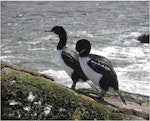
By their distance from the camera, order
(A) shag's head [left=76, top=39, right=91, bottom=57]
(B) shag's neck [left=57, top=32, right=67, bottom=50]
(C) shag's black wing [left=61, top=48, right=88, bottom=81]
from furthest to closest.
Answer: (B) shag's neck [left=57, top=32, right=67, bottom=50], (C) shag's black wing [left=61, top=48, right=88, bottom=81], (A) shag's head [left=76, top=39, right=91, bottom=57]

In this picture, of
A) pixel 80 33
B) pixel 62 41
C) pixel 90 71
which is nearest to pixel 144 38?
pixel 80 33

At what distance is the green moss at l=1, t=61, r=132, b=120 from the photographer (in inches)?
186

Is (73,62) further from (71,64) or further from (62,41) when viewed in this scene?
(62,41)

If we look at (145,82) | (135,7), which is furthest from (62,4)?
(145,82)

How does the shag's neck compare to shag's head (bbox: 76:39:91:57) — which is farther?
the shag's neck

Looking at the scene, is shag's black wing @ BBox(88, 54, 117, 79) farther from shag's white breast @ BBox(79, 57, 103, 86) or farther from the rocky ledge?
the rocky ledge

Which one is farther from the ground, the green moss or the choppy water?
the green moss

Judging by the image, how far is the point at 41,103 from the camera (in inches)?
191

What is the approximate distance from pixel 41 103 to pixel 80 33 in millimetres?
25553

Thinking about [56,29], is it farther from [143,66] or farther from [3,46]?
[3,46]

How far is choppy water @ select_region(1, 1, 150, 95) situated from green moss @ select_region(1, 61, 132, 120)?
1149 centimetres

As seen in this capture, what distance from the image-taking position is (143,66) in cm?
2128

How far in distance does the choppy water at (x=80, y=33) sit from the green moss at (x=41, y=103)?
37.7ft

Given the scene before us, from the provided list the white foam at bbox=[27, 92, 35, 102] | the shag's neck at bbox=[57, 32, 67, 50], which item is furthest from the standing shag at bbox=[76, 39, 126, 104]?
the white foam at bbox=[27, 92, 35, 102]
